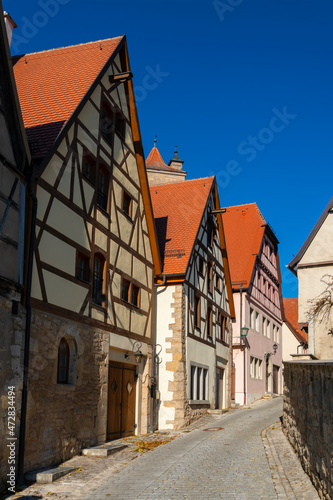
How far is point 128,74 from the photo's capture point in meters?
16.4

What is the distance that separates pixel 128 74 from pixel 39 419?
960 cm

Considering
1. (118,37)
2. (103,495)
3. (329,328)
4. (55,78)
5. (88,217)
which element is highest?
(118,37)

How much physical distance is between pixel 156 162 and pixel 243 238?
13676mm

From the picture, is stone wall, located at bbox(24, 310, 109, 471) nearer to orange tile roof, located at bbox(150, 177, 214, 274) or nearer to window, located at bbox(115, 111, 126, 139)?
window, located at bbox(115, 111, 126, 139)

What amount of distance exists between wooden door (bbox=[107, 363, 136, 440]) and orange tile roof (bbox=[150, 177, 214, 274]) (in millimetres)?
4359

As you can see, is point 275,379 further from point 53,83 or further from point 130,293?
point 53,83

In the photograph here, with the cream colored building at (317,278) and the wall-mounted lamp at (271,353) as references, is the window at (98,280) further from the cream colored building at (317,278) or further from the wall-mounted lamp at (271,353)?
the wall-mounted lamp at (271,353)

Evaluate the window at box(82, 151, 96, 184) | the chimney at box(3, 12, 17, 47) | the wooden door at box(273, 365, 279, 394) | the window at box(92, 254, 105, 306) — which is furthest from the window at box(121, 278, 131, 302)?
the wooden door at box(273, 365, 279, 394)

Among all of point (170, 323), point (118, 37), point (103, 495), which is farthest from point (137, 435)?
point (118, 37)

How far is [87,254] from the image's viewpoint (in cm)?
1435

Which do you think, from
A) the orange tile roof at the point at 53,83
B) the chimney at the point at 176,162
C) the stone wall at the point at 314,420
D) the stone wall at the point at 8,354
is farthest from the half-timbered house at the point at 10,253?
the chimney at the point at 176,162

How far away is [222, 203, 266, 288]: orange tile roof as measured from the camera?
31.2 m

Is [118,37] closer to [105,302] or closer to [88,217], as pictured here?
[88,217]

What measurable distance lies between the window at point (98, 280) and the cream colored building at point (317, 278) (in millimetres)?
6038
